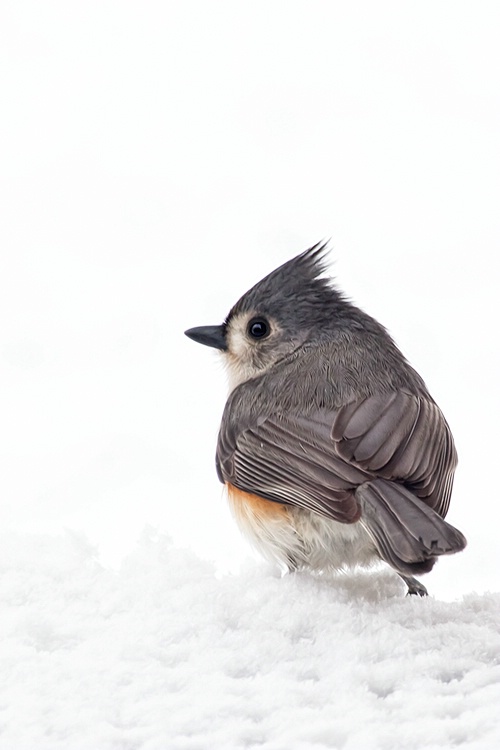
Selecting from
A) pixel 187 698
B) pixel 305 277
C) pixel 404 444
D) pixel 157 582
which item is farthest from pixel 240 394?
pixel 187 698

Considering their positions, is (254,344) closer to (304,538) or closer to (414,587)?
(304,538)

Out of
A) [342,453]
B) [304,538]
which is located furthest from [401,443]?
[304,538]

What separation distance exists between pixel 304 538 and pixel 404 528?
20.7 inches

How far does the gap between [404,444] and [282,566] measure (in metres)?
0.59

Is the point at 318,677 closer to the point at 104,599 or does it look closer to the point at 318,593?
the point at 318,593

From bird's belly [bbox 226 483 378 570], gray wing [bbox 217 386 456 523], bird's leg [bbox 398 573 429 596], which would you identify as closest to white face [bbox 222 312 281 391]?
gray wing [bbox 217 386 456 523]

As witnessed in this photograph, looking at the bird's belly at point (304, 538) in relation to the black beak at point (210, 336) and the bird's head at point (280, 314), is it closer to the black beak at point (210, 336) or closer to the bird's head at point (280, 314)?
the bird's head at point (280, 314)

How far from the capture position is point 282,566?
3.18m

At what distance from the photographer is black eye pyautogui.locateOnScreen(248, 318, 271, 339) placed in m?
3.88

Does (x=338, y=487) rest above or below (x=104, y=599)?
above

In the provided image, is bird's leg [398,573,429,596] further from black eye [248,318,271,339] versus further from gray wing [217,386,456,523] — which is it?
black eye [248,318,271,339]

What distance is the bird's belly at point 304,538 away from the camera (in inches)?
118

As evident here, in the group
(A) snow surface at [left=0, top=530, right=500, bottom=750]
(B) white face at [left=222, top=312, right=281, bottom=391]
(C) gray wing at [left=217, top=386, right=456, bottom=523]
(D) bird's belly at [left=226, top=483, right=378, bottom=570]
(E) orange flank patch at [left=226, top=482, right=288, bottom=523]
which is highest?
(B) white face at [left=222, top=312, right=281, bottom=391]

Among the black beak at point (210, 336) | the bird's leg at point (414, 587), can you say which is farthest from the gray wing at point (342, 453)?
the black beak at point (210, 336)
